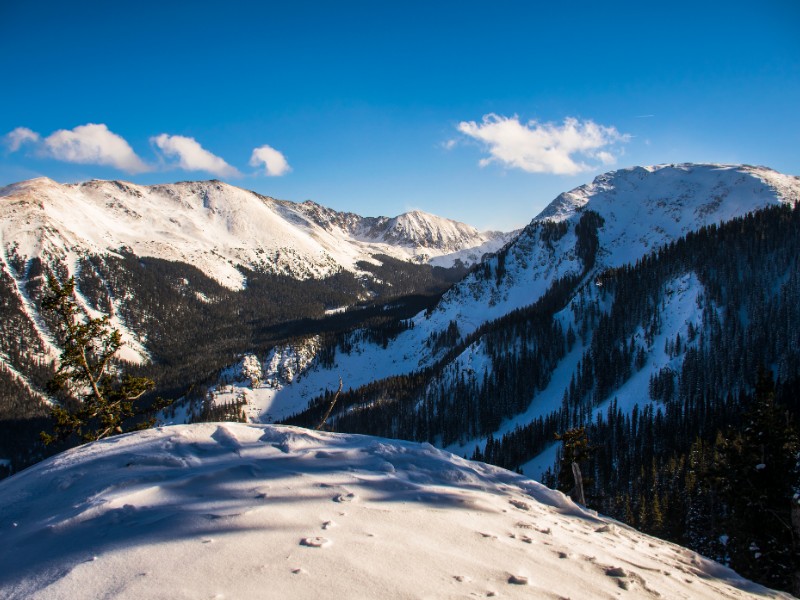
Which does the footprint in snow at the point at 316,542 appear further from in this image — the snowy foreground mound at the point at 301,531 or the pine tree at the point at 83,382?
the pine tree at the point at 83,382

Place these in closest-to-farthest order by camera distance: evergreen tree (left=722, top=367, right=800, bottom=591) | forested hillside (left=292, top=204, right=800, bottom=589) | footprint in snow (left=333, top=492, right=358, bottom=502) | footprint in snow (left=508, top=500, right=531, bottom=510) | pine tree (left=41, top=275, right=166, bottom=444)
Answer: footprint in snow (left=333, top=492, right=358, bottom=502), footprint in snow (left=508, top=500, right=531, bottom=510), pine tree (left=41, top=275, right=166, bottom=444), evergreen tree (left=722, top=367, right=800, bottom=591), forested hillside (left=292, top=204, right=800, bottom=589)

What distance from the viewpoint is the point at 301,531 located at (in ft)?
22.5

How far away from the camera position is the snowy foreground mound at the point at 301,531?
5.51m

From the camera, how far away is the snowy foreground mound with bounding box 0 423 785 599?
18.1ft

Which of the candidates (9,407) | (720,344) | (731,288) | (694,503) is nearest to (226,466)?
(694,503)

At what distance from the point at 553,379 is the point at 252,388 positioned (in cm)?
10878

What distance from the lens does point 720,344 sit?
315 ft

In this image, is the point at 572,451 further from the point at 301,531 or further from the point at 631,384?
the point at 631,384

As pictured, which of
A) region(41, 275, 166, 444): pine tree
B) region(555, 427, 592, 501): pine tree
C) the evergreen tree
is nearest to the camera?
region(41, 275, 166, 444): pine tree

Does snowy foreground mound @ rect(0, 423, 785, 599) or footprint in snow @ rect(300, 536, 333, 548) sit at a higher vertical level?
footprint in snow @ rect(300, 536, 333, 548)

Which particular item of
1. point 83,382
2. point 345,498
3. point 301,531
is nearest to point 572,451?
point 345,498

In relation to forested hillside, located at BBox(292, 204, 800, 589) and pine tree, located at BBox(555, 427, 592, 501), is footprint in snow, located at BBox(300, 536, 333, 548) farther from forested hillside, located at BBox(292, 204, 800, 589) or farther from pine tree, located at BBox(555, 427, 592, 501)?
forested hillside, located at BBox(292, 204, 800, 589)

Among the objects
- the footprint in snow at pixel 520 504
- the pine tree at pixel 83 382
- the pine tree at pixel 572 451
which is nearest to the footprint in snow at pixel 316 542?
the footprint in snow at pixel 520 504

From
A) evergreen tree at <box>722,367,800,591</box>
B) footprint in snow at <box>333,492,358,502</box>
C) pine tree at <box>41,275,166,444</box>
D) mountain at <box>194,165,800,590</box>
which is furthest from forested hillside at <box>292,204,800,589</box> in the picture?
pine tree at <box>41,275,166,444</box>
